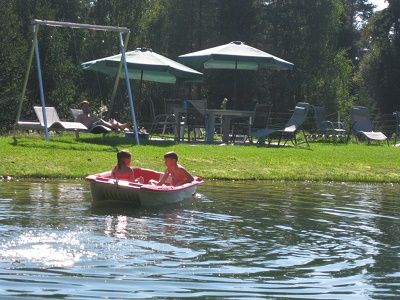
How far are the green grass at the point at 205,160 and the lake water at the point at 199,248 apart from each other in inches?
133

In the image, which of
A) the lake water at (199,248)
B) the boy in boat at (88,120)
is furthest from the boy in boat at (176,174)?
the boy in boat at (88,120)

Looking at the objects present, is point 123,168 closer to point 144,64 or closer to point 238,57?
point 144,64

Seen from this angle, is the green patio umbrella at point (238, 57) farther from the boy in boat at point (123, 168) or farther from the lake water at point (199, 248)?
the boy in boat at point (123, 168)

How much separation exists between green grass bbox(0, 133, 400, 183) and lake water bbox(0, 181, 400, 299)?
11.1 feet

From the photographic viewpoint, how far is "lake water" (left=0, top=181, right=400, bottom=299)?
7.83 m

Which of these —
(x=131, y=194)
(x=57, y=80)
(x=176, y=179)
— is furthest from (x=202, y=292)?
(x=57, y=80)

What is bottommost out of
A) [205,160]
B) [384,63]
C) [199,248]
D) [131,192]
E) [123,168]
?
[199,248]

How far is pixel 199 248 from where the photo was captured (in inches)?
387

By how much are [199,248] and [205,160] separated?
35.6ft

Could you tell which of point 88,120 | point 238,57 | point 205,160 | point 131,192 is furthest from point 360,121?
point 131,192

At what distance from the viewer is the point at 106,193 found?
539 inches

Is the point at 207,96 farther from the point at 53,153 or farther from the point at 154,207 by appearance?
the point at 154,207

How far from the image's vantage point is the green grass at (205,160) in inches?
739

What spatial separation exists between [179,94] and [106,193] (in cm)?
3115
